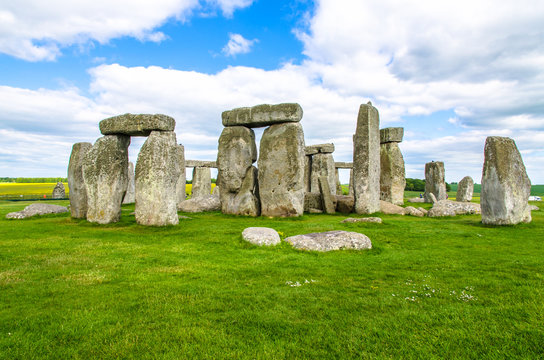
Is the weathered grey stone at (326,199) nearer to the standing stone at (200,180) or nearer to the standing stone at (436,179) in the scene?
the standing stone at (436,179)

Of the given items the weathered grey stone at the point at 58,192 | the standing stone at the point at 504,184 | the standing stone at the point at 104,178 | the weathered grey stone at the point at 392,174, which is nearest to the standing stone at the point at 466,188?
the weathered grey stone at the point at 392,174

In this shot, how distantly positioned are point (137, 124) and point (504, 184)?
1075 centimetres

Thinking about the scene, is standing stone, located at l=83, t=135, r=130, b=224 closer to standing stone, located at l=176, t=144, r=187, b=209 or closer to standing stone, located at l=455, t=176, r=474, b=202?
standing stone, located at l=176, t=144, r=187, b=209

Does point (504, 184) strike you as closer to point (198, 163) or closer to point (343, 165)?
point (343, 165)

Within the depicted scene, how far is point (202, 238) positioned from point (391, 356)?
6068 millimetres

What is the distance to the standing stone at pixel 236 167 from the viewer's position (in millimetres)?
14117

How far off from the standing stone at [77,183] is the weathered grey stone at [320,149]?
45.9 ft

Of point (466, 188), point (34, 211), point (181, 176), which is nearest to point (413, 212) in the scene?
point (466, 188)

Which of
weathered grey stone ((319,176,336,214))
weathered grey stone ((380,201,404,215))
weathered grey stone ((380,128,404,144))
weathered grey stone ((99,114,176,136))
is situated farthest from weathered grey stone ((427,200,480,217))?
weathered grey stone ((99,114,176,136))

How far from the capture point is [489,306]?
12.4ft

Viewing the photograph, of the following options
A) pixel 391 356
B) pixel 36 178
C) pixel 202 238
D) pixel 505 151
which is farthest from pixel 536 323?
pixel 36 178

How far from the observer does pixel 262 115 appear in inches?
538

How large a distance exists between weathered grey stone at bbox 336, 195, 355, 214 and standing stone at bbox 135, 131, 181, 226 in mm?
7467

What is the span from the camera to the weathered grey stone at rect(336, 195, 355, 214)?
14.2 m
